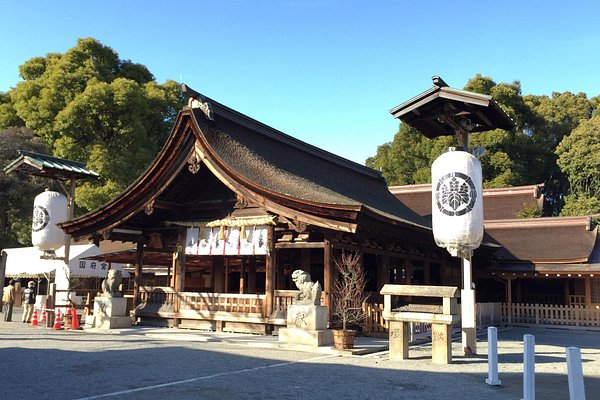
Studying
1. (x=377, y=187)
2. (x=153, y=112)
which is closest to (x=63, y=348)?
→ (x=377, y=187)

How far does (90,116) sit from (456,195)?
25949mm

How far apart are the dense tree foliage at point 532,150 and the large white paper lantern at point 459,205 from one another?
2725 centimetres

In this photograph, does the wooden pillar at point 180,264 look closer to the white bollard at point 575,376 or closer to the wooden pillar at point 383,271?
the wooden pillar at point 383,271

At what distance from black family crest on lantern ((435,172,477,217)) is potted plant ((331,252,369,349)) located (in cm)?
264

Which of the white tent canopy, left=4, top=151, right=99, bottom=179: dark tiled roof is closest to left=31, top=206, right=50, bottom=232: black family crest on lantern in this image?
left=4, top=151, right=99, bottom=179: dark tiled roof

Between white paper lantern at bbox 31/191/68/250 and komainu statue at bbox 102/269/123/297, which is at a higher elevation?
white paper lantern at bbox 31/191/68/250

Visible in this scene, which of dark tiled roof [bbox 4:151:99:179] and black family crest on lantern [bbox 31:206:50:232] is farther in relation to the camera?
black family crest on lantern [bbox 31:206:50:232]

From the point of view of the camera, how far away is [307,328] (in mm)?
11047

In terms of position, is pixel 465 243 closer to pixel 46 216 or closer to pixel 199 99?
pixel 199 99

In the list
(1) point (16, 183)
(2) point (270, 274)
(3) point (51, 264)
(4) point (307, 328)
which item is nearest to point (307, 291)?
(4) point (307, 328)

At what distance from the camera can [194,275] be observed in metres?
23.1

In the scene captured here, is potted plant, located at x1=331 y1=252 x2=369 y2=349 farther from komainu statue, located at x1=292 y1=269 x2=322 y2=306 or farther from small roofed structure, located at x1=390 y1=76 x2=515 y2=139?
small roofed structure, located at x1=390 y1=76 x2=515 y2=139

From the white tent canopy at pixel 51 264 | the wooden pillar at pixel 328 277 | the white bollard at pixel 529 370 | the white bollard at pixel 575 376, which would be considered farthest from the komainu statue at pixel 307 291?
the white tent canopy at pixel 51 264

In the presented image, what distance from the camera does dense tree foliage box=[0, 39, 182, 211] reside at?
30000 millimetres
